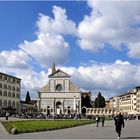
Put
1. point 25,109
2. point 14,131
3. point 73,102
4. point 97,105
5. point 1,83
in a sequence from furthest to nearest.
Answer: point 97,105 → point 25,109 → point 73,102 → point 1,83 → point 14,131

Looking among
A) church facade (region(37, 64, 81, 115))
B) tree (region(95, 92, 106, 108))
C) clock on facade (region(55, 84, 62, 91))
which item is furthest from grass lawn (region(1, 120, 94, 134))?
tree (region(95, 92, 106, 108))

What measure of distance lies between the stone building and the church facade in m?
10.4

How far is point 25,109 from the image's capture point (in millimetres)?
171875

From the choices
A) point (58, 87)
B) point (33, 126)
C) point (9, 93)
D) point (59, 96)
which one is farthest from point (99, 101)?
point (33, 126)

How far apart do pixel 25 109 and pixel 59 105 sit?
23785 millimetres

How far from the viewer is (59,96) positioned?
503 ft

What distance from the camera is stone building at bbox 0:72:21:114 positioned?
13325 cm

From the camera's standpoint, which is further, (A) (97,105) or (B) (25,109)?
(A) (97,105)

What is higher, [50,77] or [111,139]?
[50,77]

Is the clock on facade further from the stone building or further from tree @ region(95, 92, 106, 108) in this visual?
tree @ region(95, 92, 106, 108)

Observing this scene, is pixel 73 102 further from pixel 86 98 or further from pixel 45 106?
pixel 86 98

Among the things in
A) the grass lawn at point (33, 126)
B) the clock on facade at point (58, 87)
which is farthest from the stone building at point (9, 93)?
the grass lawn at point (33, 126)

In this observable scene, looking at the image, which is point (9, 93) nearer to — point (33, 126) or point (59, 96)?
point (59, 96)

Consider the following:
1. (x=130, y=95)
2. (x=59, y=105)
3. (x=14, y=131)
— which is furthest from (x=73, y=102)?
(x=14, y=131)
